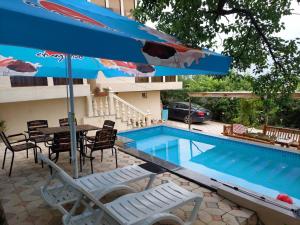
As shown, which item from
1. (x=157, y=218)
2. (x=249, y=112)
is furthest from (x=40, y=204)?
(x=249, y=112)

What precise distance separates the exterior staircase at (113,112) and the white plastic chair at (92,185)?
809cm

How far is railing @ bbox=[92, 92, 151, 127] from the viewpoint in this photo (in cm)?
1230

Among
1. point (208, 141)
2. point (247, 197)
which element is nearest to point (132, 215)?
point (247, 197)

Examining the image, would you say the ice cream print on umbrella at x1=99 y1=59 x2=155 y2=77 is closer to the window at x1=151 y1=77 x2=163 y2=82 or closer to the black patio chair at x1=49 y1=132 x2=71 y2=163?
the black patio chair at x1=49 y1=132 x2=71 y2=163

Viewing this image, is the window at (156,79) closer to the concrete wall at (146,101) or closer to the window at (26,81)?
the concrete wall at (146,101)

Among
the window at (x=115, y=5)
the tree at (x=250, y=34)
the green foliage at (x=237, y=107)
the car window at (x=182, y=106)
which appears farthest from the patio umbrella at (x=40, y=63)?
the car window at (x=182, y=106)

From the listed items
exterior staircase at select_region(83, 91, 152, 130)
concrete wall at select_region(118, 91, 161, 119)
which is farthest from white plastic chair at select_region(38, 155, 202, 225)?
concrete wall at select_region(118, 91, 161, 119)

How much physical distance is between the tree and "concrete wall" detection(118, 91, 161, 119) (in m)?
11.2

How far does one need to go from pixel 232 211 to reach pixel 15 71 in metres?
4.92

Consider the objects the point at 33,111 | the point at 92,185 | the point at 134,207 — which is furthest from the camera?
the point at 33,111

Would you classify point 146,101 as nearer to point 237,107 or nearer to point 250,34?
point 237,107

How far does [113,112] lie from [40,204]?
880 centimetres

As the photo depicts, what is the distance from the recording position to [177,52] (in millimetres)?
2494

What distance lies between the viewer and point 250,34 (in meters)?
4.96
